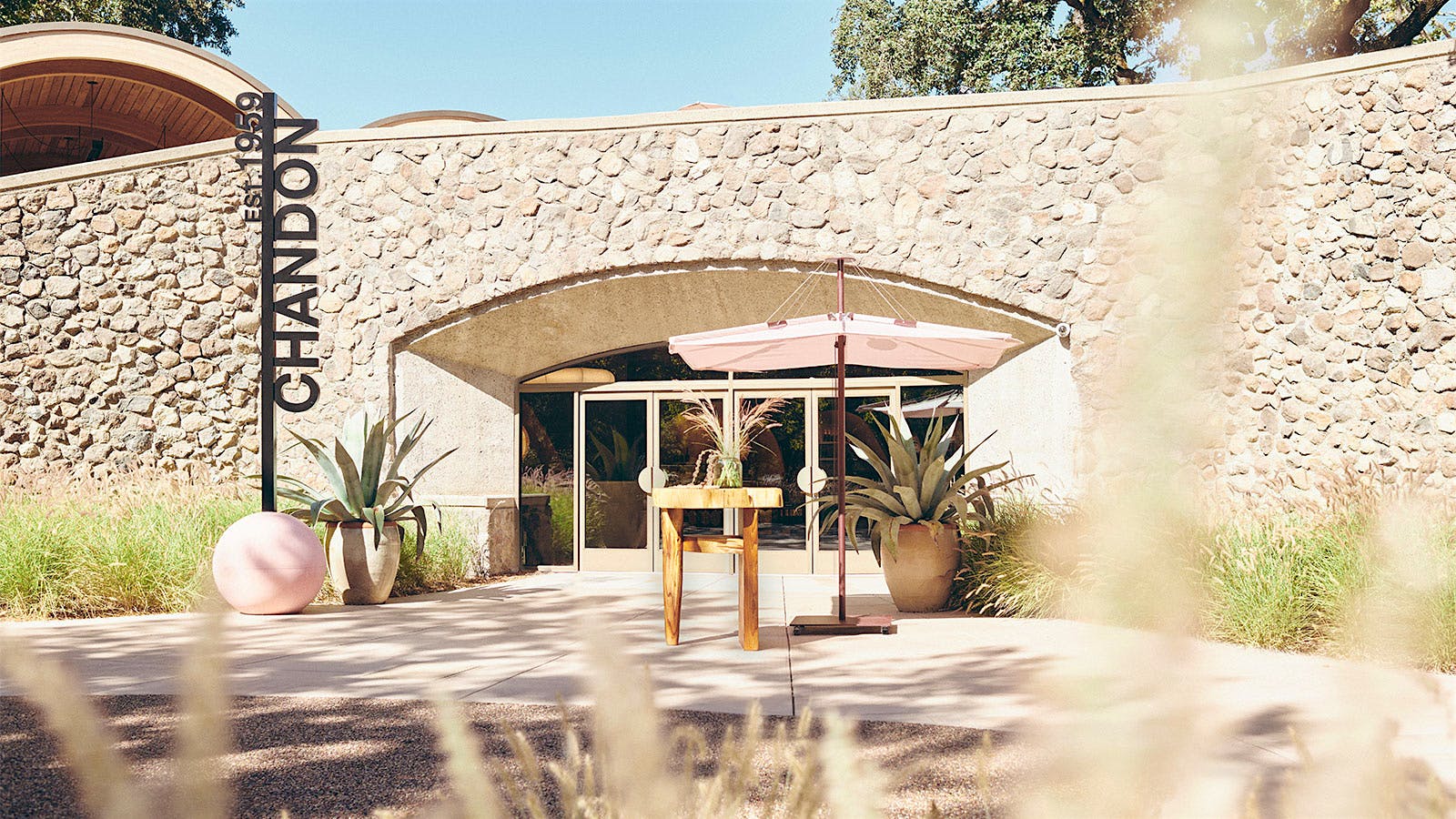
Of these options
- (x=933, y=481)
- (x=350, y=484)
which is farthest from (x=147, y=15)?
(x=933, y=481)

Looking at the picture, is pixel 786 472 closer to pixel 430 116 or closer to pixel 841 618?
pixel 841 618

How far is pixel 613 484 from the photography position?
542 inches

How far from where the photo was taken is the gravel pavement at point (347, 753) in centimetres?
341

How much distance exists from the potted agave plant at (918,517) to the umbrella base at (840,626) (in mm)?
1128

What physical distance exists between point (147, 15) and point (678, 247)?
760 inches

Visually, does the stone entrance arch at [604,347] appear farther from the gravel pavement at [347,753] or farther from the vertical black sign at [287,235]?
the gravel pavement at [347,753]

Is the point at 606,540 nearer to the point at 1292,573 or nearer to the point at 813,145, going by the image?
the point at 813,145

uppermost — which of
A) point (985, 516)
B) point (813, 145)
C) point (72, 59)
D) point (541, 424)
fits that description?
point (72, 59)

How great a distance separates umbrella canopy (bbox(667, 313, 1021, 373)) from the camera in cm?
767

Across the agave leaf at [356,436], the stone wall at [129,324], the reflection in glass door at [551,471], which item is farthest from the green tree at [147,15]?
the agave leaf at [356,436]

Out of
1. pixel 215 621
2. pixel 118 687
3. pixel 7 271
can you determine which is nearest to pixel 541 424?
pixel 7 271

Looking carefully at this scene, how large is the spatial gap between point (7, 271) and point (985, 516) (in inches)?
437

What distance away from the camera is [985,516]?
9070mm

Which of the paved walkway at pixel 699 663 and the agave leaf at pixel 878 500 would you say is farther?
the agave leaf at pixel 878 500
